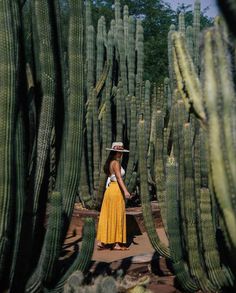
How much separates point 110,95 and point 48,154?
753 centimetres

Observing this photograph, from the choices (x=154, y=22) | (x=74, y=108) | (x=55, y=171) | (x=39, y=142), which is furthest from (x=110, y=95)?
(x=154, y=22)

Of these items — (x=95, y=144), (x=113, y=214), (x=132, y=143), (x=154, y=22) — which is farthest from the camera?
(x=154, y=22)

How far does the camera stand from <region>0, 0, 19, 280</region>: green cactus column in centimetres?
479

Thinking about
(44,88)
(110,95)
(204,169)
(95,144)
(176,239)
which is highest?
(110,95)

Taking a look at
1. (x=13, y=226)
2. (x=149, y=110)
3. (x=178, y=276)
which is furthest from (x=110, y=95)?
(x=13, y=226)

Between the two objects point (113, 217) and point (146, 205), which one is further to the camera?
point (113, 217)

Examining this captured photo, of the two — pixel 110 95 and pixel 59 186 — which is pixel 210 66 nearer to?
pixel 59 186

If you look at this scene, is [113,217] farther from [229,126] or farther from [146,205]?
[229,126]

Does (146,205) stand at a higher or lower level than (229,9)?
lower

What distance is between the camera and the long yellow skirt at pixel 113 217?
9750 mm

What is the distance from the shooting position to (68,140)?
17.6 ft

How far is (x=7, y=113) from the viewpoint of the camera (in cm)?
482

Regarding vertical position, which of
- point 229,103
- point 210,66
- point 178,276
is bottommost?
point 178,276

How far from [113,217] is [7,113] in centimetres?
521
